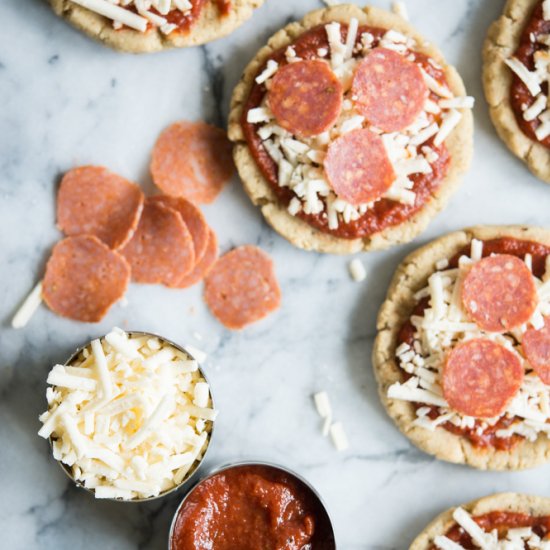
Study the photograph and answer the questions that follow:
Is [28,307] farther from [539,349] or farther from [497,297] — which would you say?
[539,349]

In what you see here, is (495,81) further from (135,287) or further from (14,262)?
(14,262)

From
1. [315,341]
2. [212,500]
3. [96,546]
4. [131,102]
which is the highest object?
[131,102]

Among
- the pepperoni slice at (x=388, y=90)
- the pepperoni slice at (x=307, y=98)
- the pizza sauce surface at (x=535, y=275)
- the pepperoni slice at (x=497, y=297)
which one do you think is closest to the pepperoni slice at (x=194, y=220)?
the pepperoni slice at (x=307, y=98)

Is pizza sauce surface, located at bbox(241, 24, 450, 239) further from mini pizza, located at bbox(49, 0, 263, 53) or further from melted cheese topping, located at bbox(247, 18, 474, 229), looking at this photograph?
mini pizza, located at bbox(49, 0, 263, 53)

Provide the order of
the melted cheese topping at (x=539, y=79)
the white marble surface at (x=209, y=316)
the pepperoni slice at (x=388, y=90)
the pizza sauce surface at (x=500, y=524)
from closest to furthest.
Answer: the pepperoni slice at (x=388, y=90), the melted cheese topping at (x=539, y=79), the pizza sauce surface at (x=500, y=524), the white marble surface at (x=209, y=316)

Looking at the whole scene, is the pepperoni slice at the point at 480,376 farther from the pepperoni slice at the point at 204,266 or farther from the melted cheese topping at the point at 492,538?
the pepperoni slice at the point at 204,266

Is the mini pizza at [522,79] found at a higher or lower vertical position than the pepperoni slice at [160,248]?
higher

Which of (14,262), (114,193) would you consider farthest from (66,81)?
(14,262)
